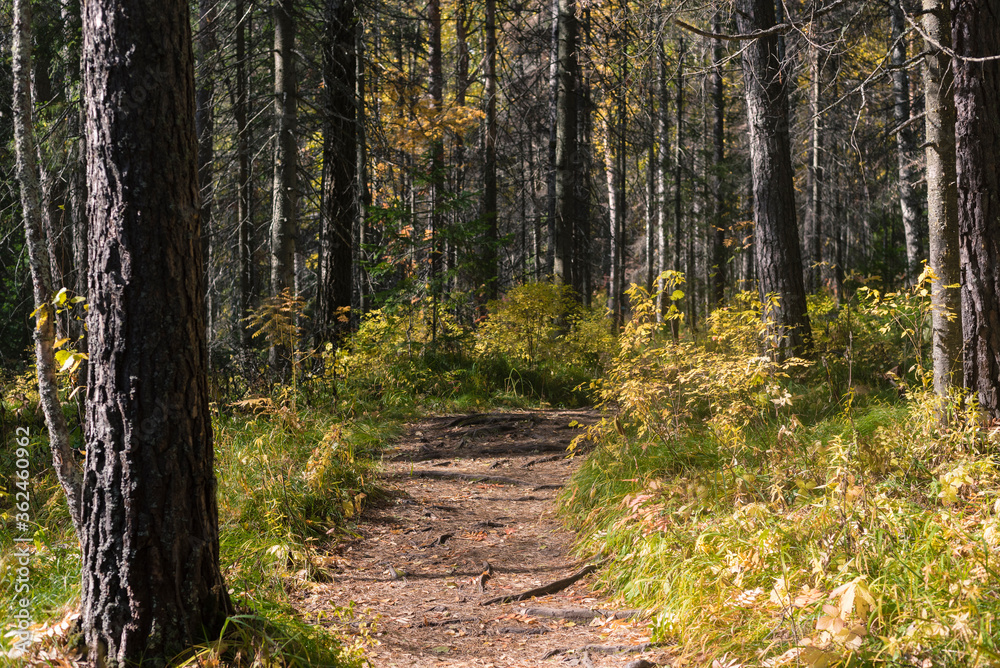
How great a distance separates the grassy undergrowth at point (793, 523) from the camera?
2.69 metres

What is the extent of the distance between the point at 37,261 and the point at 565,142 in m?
A: 9.27

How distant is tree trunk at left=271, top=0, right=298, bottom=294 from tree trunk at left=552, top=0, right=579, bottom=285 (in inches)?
192

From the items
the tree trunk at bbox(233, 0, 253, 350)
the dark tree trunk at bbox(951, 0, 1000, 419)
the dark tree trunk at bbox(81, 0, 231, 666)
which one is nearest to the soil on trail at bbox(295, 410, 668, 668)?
the dark tree trunk at bbox(81, 0, 231, 666)

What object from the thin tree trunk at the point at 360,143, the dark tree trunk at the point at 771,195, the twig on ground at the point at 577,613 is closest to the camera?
the twig on ground at the point at 577,613

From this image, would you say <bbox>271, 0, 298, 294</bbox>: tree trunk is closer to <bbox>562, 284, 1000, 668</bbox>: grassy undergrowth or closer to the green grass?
<bbox>562, 284, 1000, 668</bbox>: grassy undergrowth

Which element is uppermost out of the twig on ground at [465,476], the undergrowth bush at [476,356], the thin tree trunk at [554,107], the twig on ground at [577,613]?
the thin tree trunk at [554,107]

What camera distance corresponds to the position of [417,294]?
1148 centimetres

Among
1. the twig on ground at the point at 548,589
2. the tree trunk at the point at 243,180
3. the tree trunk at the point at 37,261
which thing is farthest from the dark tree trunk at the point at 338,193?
the twig on ground at the point at 548,589

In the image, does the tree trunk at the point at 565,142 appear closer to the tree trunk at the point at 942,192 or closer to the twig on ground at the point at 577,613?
the tree trunk at the point at 942,192

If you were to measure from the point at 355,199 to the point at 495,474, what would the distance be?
15.3ft

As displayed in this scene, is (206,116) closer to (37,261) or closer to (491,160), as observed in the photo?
(491,160)

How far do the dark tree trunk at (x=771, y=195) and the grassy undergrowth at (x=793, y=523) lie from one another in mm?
1968

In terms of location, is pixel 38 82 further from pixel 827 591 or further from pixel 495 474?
→ pixel 827 591

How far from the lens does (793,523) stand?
11.7ft
